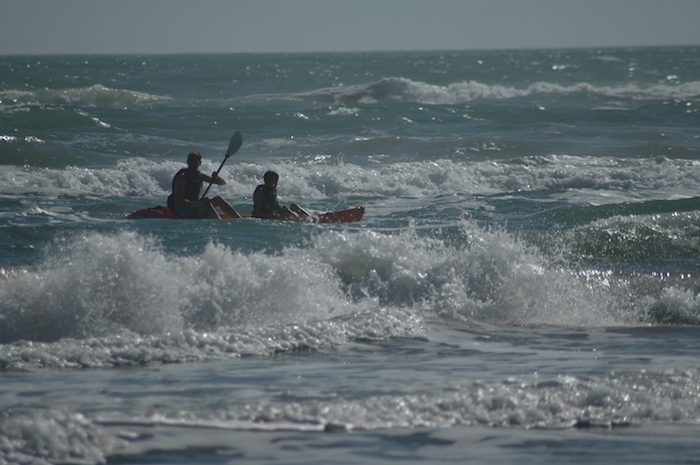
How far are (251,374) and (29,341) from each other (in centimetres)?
207

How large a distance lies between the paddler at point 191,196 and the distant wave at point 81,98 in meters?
22.4

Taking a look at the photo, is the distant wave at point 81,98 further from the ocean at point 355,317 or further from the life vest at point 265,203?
the life vest at point 265,203

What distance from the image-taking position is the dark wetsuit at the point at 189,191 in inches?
→ 563

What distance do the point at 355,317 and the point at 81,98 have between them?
100ft

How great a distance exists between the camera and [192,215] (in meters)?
14.3

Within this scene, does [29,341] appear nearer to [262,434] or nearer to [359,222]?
[262,434]

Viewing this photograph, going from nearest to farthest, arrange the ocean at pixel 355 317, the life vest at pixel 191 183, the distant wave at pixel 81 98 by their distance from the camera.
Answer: the ocean at pixel 355 317, the life vest at pixel 191 183, the distant wave at pixel 81 98

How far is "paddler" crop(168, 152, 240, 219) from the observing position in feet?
47.0

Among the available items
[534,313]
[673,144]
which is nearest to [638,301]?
[534,313]

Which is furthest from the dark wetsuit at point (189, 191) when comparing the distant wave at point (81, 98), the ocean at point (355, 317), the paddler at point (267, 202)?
the distant wave at point (81, 98)

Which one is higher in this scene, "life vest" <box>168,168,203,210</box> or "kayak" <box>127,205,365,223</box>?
"life vest" <box>168,168,203,210</box>

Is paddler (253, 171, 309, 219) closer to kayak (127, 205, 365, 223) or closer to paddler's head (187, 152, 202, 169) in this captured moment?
kayak (127, 205, 365, 223)

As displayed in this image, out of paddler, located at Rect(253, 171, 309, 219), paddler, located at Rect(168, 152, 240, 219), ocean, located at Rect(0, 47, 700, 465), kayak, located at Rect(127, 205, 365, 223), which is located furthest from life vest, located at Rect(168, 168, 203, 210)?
paddler, located at Rect(253, 171, 309, 219)

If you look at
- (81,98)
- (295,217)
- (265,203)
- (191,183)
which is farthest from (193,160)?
(81,98)
